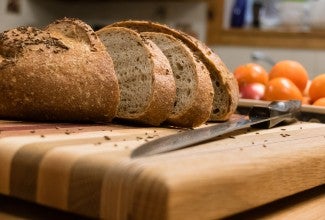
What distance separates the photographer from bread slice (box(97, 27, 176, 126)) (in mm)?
1031

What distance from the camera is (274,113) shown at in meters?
1.12

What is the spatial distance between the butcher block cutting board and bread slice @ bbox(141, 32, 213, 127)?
20 centimetres

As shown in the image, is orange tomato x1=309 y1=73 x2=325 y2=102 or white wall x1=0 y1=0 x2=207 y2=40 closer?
orange tomato x1=309 y1=73 x2=325 y2=102

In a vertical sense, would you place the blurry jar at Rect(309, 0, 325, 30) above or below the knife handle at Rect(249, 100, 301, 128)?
above

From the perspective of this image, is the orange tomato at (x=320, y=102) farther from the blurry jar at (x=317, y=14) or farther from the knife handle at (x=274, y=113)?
the blurry jar at (x=317, y=14)

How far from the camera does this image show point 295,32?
10.0 feet

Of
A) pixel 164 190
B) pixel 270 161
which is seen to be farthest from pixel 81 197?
pixel 270 161

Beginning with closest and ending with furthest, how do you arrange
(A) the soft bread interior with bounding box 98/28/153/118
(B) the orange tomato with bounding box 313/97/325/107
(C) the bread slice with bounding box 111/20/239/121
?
(A) the soft bread interior with bounding box 98/28/153/118, (C) the bread slice with bounding box 111/20/239/121, (B) the orange tomato with bounding box 313/97/325/107

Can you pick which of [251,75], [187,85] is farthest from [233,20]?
[187,85]

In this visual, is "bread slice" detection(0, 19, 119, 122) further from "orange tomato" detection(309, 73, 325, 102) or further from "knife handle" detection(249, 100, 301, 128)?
"orange tomato" detection(309, 73, 325, 102)

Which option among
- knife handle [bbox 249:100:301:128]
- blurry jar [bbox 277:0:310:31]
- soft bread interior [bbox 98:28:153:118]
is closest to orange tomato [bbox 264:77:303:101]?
knife handle [bbox 249:100:301:128]

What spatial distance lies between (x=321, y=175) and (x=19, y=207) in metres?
0.46

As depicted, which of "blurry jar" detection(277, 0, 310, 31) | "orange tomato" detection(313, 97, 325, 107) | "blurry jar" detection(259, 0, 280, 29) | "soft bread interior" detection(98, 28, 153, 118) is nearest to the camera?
"soft bread interior" detection(98, 28, 153, 118)

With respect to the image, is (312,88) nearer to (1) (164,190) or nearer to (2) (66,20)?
(2) (66,20)
